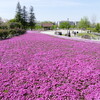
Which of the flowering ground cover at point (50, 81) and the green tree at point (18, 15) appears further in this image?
the green tree at point (18, 15)

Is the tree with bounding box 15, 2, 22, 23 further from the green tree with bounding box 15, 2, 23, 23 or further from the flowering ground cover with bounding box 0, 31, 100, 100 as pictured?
the flowering ground cover with bounding box 0, 31, 100, 100

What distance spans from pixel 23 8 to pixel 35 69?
73.4 m

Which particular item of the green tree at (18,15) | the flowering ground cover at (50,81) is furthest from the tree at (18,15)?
the flowering ground cover at (50,81)

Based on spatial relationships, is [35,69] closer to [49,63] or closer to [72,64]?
[49,63]

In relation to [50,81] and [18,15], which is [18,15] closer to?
[18,15]

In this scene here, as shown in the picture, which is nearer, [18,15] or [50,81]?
[50,81]

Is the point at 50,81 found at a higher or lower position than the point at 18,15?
lower

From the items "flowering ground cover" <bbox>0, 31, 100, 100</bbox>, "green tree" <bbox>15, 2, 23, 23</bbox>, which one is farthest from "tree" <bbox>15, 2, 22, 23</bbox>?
"flowering ground cover" <bbox>0, 31, 100, 100</bbox>

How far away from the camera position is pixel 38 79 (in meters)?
6.70

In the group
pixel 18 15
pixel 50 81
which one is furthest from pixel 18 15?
pixel 50 81

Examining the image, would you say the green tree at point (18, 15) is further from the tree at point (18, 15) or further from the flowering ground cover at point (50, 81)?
the flowering ground cover at point (50, 81)

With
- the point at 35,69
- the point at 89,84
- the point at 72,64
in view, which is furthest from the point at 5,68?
the point at 89,84

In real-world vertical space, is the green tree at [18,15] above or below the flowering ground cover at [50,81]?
above

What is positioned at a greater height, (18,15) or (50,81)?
(18,15)
